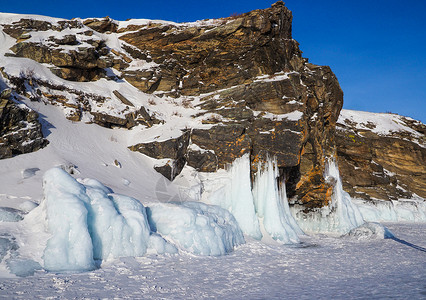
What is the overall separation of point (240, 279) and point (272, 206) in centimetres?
774

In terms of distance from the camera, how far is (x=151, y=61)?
24.9 meters

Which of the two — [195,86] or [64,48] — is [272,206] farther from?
[64,48]

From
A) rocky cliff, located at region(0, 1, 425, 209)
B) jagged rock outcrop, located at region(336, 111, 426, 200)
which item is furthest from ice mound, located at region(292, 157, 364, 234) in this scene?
jagged rock outcrop, located at region(336, 111, 426, 200)

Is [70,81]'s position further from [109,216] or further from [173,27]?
[109,216]

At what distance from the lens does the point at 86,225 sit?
707 cm

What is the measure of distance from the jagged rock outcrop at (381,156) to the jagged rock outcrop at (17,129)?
2875cm

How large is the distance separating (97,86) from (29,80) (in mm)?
4546

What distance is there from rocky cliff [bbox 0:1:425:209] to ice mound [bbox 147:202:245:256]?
245 inches

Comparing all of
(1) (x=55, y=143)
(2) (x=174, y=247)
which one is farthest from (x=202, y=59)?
(2) (x=174, y=247)

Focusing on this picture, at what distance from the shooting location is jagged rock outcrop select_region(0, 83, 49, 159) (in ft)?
41.3

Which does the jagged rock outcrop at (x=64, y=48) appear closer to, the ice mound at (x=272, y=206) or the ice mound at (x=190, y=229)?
the ice mound at (x=272, y=206)

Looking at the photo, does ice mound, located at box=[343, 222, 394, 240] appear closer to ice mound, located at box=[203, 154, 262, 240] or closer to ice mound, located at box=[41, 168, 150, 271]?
ice mound, located at box=[203, 154, 262, 240]

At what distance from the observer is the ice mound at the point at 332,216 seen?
1811cm

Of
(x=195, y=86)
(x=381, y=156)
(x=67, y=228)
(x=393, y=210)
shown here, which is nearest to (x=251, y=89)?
(x=195, y=86)
